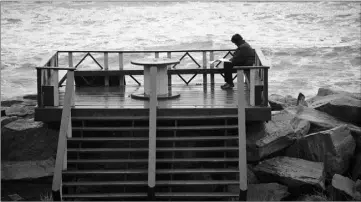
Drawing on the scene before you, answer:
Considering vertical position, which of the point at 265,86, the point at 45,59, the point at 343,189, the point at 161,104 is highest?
the point at 45,59

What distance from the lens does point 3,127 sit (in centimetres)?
1616

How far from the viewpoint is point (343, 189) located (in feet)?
46.8

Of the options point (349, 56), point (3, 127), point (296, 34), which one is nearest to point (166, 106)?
point (3, 127)

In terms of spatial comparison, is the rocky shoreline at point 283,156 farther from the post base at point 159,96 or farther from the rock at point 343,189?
the post base at point 159,96

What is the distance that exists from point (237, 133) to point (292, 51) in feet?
134

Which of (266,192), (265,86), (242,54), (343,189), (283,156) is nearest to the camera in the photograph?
(343,189)

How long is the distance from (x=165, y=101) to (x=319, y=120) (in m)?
4.29

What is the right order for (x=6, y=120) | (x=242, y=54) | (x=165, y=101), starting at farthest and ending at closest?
(x=6, y=120)
(x=242, y=54)
(x=165, y=101)

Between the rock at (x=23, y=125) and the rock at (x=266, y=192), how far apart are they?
522 cm

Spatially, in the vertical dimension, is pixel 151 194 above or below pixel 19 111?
below

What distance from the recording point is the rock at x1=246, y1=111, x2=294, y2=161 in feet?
50.8

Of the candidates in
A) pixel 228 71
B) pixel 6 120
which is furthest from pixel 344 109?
pixel 6 120

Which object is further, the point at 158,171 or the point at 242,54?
the point at 242,54

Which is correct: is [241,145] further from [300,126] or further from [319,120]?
[319,120]
